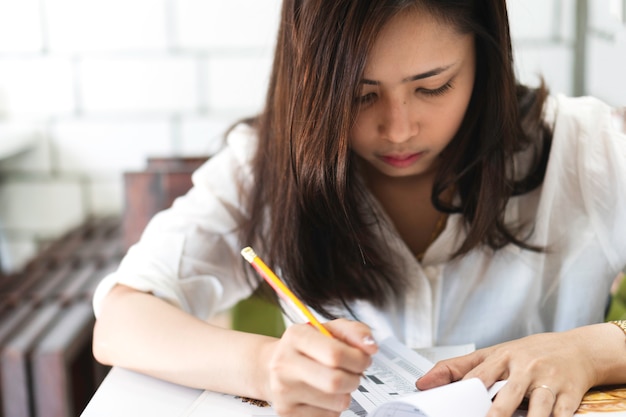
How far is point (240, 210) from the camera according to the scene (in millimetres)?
1134

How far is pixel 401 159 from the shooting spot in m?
0.97

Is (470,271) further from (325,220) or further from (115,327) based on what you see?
(115,327)

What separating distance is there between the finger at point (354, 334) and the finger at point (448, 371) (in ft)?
0.50

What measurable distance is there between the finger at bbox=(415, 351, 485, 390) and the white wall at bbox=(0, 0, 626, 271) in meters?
1.15

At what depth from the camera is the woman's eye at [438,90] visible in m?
0.90

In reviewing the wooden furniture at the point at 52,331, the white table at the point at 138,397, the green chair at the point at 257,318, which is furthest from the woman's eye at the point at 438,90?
the wooden furniture at the point at 52,331

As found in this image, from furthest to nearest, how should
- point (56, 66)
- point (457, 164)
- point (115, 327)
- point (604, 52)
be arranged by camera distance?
1. point (56, 66)
2. point (604, 52)
3. point (457, 164)
4. point (115, 327)

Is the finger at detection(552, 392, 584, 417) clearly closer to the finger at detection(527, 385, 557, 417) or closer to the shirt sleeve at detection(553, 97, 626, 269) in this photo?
the finger at detection(527, 385, 557, 417)

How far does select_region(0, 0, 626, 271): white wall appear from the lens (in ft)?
6.08

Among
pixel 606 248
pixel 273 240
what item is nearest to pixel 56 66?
pixel 273 240

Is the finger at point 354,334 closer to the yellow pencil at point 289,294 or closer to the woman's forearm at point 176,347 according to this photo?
the yellow pencil at point 289,294

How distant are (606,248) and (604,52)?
2.01 ft

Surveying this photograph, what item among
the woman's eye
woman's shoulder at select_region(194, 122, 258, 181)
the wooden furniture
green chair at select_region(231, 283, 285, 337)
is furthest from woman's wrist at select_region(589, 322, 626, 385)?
the wooden furniture

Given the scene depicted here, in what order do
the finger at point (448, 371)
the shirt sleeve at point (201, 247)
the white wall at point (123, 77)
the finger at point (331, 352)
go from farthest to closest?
the white wall at point (123, 77) < the shirt sleeve at point (201, 247) < the finger at point (448, 371) < the finger at point (331, 352)
